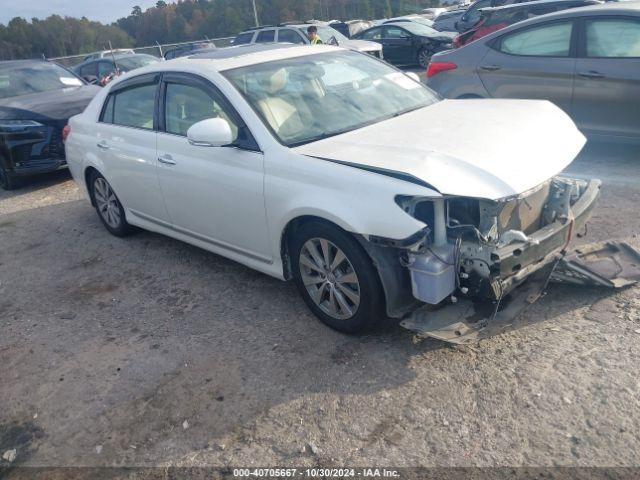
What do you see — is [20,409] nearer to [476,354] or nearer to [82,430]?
[82,430]

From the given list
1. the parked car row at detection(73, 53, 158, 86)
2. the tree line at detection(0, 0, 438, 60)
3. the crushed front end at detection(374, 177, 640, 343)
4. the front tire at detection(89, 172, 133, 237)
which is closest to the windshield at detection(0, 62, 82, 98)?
the front tire at detection(89, 172, 133, 237)

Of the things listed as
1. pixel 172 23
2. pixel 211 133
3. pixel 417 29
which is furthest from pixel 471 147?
pixel 172 23

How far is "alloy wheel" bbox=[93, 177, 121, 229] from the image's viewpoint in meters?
5.66

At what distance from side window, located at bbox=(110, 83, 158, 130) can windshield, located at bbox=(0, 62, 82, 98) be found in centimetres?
435

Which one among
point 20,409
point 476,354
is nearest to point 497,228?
point 476,354

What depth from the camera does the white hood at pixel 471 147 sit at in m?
2.97

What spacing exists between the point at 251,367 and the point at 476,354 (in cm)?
133

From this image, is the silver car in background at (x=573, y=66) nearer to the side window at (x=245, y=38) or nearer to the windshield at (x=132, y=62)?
the windshield at (x=132, y=62)

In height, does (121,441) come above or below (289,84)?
below

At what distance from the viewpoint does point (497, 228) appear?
123 inches

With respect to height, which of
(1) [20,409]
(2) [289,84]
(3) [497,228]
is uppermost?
(2) [289,84]

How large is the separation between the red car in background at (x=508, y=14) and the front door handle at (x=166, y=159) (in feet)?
20.8

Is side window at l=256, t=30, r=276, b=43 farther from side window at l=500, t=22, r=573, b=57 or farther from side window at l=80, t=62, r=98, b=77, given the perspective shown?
side window at l=500, t=22, r=573, b=57

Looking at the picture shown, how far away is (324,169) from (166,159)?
66.8 inches
